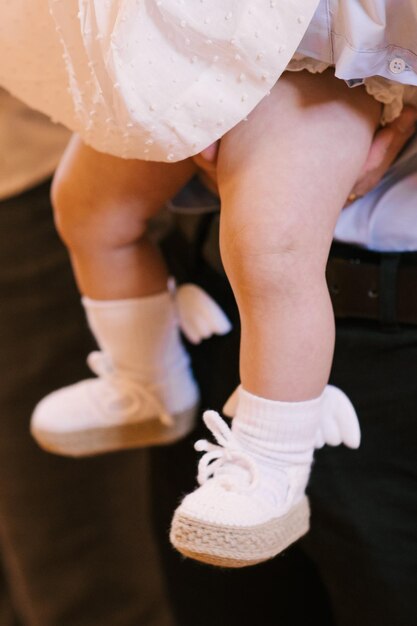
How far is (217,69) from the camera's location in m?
0.53

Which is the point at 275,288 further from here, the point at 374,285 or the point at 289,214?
the point at 374,285

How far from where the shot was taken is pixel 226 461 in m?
0.60

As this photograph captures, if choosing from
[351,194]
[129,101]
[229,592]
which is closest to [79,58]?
[129,101]

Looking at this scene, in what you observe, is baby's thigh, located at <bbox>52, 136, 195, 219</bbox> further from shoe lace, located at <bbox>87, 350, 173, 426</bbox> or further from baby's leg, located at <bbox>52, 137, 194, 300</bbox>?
shoe lace, located at <bbox>87, 350, 173, 426</bbox>

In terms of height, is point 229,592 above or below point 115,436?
below

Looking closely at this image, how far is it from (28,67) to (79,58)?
0.09 m

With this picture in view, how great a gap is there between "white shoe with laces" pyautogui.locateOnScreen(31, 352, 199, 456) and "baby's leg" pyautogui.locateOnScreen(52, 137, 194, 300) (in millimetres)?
96

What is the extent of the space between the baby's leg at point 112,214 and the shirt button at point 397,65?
7.9 inches

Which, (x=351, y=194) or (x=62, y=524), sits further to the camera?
(x=62, y=524)

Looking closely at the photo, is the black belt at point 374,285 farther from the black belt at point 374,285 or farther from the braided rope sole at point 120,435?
the braided rope sole at point 120,435

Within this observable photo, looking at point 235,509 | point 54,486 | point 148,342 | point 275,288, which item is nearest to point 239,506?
Answer: point 235,509

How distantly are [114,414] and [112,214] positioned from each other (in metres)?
0.22

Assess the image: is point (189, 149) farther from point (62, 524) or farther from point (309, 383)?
point (62, 524)

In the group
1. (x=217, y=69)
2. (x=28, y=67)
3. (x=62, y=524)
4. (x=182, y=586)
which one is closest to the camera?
(x=217, y=69)
